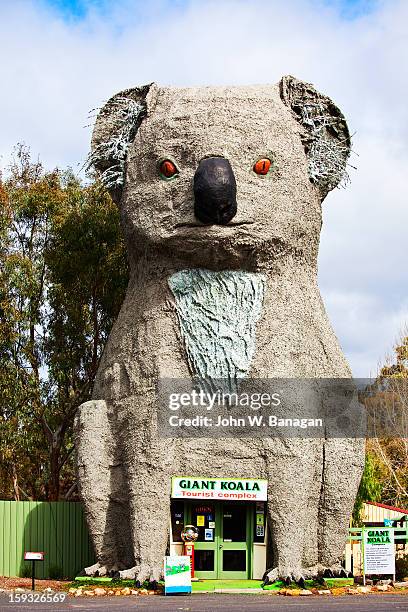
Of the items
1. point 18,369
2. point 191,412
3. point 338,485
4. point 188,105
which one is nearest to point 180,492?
point 191,412

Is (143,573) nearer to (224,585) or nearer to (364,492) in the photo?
(224,585)

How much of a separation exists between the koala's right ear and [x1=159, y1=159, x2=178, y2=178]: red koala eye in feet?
3.94

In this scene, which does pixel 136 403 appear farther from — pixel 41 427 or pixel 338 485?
pixel 41 427

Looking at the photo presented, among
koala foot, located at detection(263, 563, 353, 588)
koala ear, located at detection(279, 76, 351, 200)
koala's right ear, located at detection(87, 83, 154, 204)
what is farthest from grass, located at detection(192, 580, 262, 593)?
koala's right ear, located at detection(87, 83, 154, 204)

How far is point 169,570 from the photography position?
588 inches

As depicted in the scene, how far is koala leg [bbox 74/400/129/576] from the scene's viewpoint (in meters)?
16.7

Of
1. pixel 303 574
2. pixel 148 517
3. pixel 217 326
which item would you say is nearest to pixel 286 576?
pixel 303 574

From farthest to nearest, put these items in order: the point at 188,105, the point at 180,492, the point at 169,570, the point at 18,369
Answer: the point at 18,369 < the point at 188,105 < the point at 180,492 < the point at 169,570

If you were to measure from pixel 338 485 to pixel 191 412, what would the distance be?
2.81 metres

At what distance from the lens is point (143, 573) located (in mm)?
15586

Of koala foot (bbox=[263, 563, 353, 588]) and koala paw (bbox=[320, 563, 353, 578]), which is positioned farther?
koala paw (bbox=[320, 563, 353, 578])

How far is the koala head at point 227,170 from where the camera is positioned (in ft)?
53.7

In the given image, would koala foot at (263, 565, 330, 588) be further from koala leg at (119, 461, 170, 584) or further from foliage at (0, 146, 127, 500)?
foliage at (0, 146, 127, 500)

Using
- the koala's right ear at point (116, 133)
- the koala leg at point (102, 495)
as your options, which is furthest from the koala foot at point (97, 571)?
the koala's right ear at point (116, 133)
